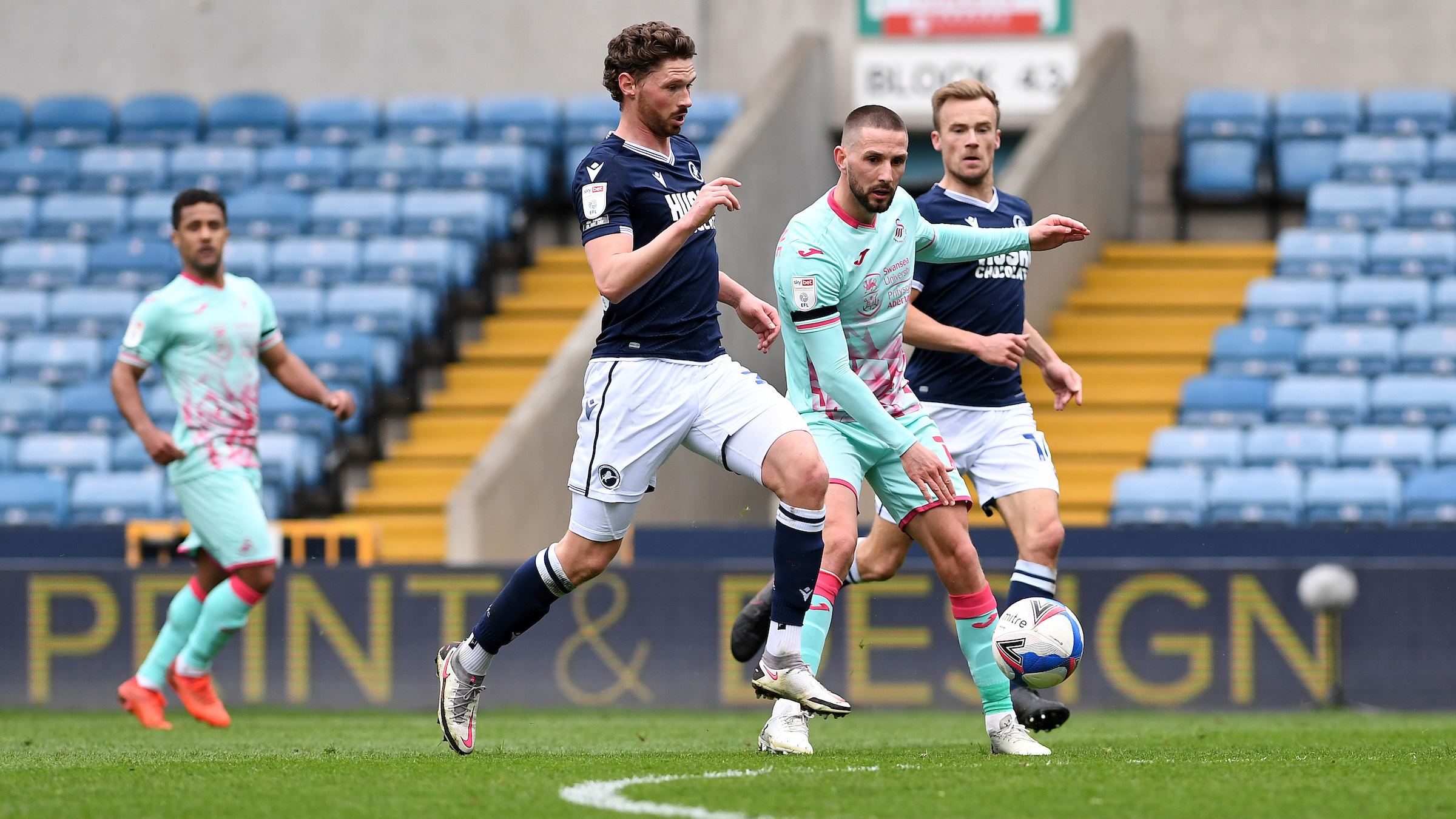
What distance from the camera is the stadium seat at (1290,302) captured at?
1400 centimetres

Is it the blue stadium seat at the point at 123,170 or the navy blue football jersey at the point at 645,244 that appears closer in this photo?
the navy blue football jersey at the point at 645,244

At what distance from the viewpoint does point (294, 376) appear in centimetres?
846

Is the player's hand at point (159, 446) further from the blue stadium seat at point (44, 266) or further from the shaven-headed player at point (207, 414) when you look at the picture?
the blue stadium seat at point (44, 266)

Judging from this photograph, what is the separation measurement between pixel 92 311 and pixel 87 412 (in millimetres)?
1226

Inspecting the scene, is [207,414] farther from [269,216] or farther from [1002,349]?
[269,216]

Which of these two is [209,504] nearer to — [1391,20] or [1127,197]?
[1127,197]

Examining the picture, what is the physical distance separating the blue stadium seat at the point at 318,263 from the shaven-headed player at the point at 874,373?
369 inches

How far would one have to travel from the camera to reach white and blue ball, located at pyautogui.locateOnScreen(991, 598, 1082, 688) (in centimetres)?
598

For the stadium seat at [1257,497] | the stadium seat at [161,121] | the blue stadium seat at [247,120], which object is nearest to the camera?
the stadium seat at [1257,497]

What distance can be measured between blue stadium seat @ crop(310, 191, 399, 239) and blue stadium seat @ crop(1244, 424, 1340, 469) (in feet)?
24.0

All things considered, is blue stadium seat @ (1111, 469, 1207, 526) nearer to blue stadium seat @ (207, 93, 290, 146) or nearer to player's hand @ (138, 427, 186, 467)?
player's hand @ (138, 427, 186, 467)

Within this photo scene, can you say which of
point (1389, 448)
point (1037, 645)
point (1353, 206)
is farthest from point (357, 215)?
point (1037, 645)

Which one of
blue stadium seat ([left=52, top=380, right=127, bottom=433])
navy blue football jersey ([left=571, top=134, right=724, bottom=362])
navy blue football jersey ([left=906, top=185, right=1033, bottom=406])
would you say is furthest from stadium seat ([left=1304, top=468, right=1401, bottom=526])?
blue stadium seat ([left=52, top=380, right=127, bottom=433])

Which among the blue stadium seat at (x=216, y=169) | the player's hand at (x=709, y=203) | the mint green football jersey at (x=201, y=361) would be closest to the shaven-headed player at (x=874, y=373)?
the player's hand at (x=709, y=203)
